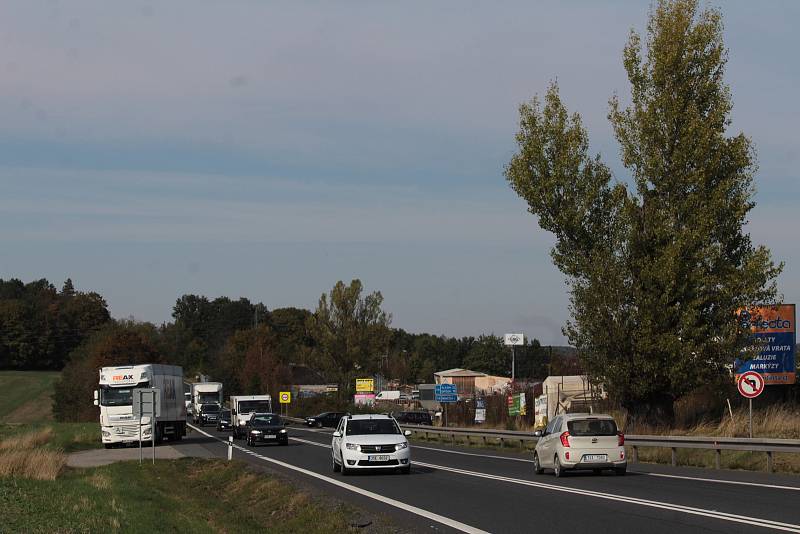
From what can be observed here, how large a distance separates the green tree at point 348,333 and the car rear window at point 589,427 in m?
67.6

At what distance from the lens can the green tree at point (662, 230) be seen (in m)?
37.0

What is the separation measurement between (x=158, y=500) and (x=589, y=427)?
10187 millimetres

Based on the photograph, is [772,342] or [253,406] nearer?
[772,342]

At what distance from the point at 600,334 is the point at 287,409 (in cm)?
6889

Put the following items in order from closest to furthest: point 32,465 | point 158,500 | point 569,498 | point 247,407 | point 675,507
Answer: point 675,507, point 569,498, point 158,500, point 32,465, point 247,407

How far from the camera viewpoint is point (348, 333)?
93.9 m

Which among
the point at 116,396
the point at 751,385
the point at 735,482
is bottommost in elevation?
the point at 735,482

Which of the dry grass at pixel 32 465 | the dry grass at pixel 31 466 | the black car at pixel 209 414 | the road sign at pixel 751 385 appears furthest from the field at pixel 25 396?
the road sign at pixel 751 385

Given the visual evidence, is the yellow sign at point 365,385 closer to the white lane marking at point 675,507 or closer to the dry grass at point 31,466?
the dry grass at point 31,466

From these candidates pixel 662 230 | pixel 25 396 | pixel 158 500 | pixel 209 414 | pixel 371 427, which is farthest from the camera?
pixel 25 396

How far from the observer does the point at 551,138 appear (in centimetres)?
4172

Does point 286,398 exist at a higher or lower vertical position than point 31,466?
higher


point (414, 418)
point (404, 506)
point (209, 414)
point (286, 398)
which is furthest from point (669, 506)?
point (286, 398)

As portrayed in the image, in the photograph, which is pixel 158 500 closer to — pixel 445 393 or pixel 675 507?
pixel 675 507
